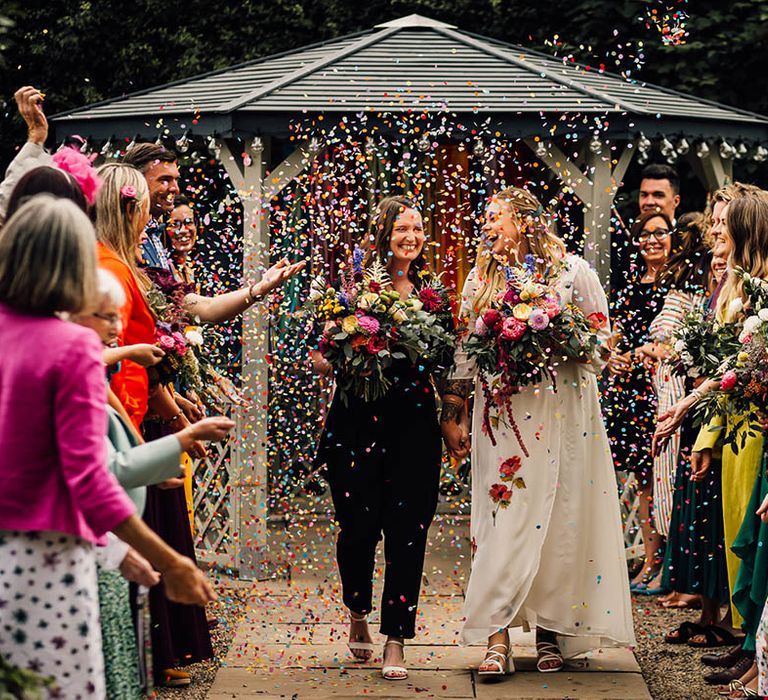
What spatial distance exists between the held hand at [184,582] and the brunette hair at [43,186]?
1159 mm

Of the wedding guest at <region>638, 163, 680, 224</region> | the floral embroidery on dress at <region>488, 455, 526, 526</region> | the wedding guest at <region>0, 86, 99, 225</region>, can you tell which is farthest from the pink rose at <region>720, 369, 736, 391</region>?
the wedding guest at <region>638, 163, 680, 224</region>

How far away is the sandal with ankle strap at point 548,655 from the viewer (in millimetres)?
6066

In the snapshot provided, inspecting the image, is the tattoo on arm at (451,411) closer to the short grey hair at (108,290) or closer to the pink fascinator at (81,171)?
the pink fascinator at (81,171)

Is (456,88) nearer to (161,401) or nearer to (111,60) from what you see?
(161,401)

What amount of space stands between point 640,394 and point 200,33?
28.7ft

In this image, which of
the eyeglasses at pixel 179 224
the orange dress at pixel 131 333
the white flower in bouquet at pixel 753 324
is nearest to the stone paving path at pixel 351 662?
the orange dress at pixel 131 333

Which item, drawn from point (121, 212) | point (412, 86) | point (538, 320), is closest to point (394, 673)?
point (538, 320)

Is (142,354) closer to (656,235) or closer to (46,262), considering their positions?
(46,262)

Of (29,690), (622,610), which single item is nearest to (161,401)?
(622,610)

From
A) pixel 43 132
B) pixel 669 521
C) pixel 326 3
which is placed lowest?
pixel 669 521

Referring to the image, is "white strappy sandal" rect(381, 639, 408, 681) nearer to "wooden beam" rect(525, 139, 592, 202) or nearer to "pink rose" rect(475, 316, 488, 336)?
"pink rose" rect(475, 316, 488, 336)

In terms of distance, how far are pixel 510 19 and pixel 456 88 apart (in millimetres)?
5571

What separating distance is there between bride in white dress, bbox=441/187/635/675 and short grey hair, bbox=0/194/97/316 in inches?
125

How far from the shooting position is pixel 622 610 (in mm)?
6023
